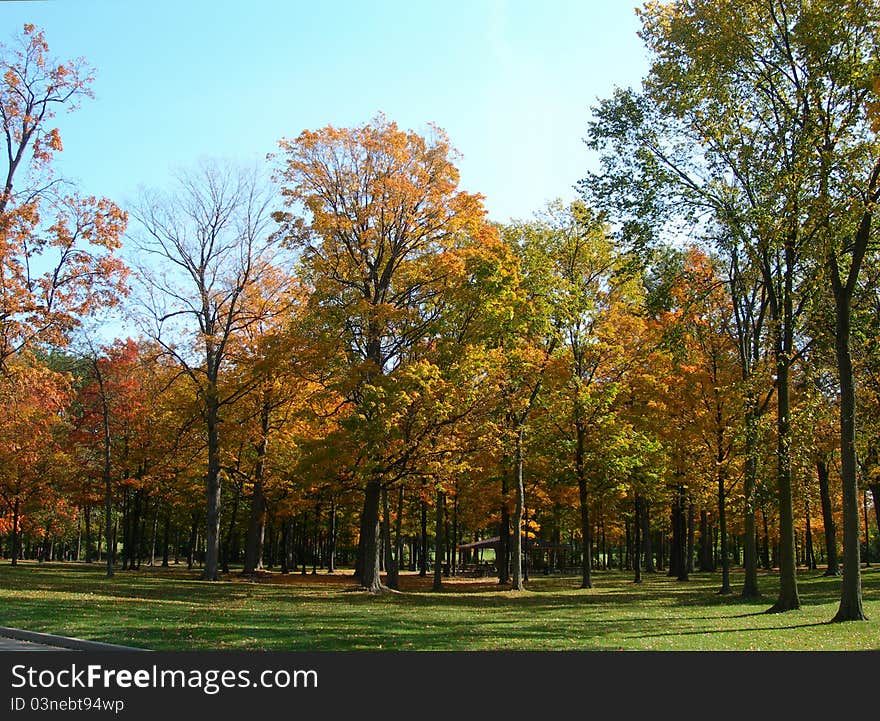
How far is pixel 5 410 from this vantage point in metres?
30.2

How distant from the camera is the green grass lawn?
12602mm

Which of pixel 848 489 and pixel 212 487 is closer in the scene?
pixel 848 489

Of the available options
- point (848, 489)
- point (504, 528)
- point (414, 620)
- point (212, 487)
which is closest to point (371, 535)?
point (212, 487)

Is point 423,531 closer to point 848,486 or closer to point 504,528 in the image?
point 504,528

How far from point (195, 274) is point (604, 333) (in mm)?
18211

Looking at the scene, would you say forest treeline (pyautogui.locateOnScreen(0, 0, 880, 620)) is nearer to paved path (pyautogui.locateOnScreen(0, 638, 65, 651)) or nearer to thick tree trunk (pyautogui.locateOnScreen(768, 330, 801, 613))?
thick tree trunk (pyautogui.locateOnScreen(768, 330, 801, 613))

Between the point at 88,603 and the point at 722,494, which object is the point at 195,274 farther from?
the point at 722,494

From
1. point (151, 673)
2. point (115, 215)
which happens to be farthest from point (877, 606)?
point (115, 215)

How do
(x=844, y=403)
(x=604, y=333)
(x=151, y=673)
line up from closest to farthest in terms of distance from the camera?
(x=151, y=673)
(x=844, y=403)
(x=604, y=333)

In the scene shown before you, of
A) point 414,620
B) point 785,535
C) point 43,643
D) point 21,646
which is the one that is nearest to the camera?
point 21,646

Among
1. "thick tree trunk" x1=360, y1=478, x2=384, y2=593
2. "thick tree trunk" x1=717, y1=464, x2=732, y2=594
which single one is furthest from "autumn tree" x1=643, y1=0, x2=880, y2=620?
"thick tree trunk" x1=360, y1=478, x2=384, y2=593

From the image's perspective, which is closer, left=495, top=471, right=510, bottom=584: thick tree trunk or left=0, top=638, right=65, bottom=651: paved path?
left=0, top=638, right=65, bottom=651: paved path

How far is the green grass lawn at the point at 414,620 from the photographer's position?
1260cm

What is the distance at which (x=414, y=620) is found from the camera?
57.2ft
